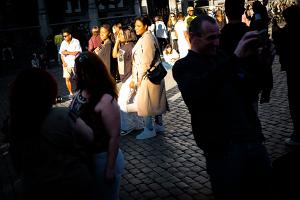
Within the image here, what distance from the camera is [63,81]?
14.3m

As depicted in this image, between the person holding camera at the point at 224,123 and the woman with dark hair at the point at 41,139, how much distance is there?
0.80 meters

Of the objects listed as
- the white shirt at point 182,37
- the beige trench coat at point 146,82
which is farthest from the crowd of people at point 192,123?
the white shirt at point 182,37

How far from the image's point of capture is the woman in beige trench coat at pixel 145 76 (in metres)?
5.97

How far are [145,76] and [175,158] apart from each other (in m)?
1.38

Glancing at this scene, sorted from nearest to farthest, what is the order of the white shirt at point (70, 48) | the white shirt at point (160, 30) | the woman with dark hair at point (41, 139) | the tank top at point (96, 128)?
1. the woman with dark hair at point (41, 139)
2. the tank top at point (96, 128)
3. the white shirt at point (70, 48)
4. the white shirt at point (160, 30)

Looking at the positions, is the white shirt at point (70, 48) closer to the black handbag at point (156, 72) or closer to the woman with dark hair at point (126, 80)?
the woman with dark hair at point (126, 80)

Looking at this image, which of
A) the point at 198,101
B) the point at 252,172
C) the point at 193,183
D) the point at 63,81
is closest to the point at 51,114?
the point at 198,101

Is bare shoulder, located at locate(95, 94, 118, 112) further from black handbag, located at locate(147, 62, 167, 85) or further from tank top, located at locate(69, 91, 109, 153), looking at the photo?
black handbag, located at locate(147, 62, 167, 85)

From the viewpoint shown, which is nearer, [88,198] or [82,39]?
[88,198]

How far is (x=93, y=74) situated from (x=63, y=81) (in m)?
11.6

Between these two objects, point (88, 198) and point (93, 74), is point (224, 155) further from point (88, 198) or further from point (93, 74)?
point (93, 74)

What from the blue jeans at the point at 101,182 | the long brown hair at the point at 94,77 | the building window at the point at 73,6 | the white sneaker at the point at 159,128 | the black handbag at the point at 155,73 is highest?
the building window at the point at 73,6

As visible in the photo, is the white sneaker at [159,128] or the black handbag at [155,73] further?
the white sneaker at [159,128]

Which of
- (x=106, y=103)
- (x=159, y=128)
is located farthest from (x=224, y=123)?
(x=159, y=128)
